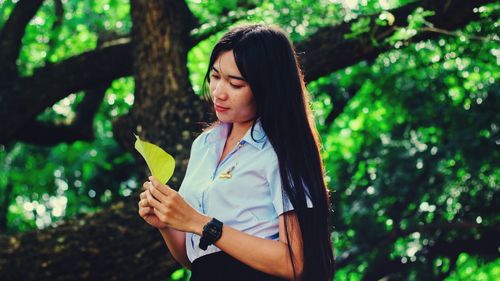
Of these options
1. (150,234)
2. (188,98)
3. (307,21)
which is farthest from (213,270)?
(307,21)

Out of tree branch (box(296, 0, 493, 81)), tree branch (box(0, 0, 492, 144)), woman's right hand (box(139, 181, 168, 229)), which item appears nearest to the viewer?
woman's right hand (box(139, 181, 168, 229))

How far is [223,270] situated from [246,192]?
0.85 feet

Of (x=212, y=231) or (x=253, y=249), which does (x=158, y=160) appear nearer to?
(x=212, y=231)

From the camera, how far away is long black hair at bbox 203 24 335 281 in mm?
2811

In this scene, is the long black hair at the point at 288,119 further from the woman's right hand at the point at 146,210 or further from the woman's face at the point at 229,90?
the woman's right hand at the point at 146,210

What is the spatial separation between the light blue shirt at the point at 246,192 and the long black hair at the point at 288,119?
4 cm

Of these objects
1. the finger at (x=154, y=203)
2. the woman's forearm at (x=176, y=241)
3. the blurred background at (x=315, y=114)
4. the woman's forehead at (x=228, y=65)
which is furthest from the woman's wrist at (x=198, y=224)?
the blurred background at (x=315, y=114)

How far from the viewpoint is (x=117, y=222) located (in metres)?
5.75

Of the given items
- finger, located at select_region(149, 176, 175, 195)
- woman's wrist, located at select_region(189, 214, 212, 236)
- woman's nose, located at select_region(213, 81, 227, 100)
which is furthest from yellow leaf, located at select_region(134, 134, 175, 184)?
woman's nose, located at select_region(213, 81, 227, 100)

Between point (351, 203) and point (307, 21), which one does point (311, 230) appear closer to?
point (307, 21)

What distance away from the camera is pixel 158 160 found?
2766 millimetres

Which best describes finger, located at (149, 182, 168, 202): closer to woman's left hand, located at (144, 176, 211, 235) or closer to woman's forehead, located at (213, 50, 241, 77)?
woman's left hand, located at (144, 176, 211, 235)

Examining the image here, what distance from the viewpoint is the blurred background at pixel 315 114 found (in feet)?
19.0

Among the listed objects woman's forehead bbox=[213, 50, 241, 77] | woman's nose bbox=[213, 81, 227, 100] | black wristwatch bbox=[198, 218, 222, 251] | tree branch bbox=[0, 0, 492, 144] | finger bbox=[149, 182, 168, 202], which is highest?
woman's forehead bbox=[213, 50, 241, 77]
